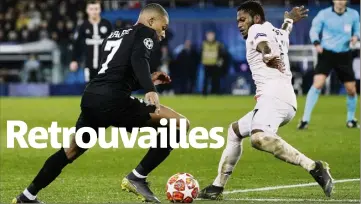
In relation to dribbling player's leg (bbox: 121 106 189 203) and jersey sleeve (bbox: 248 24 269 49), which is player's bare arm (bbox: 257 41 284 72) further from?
dribbling player's leg (bbox: 121 106 189 203)

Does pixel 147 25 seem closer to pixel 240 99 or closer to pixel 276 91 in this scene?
pixel 276 91

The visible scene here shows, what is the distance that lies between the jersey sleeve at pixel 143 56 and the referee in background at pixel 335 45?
390 inches

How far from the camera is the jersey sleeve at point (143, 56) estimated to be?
891 cm

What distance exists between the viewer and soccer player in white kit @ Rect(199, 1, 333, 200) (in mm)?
9398

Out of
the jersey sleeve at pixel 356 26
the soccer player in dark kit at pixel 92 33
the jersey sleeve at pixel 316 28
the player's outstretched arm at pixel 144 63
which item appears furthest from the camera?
the jersey sleeve at pixel 356 26

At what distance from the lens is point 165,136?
9492mm

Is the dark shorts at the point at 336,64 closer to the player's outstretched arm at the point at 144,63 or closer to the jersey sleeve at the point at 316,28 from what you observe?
the jersey sleeve at the point at 316,28

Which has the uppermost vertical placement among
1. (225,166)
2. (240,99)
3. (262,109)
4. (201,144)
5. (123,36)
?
(123,36)

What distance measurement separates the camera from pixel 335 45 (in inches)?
750

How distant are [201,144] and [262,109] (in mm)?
7393

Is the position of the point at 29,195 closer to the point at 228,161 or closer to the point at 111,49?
the point at 111,49

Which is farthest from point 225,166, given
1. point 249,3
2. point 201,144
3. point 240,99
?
point 240,99

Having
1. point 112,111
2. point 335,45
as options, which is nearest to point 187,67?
point 335,45

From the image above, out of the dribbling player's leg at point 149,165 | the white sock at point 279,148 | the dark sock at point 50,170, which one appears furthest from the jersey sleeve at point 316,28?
the dark sock at point 50,170
